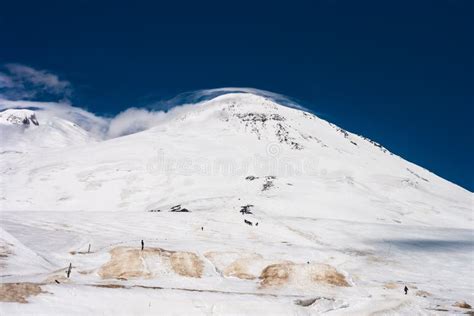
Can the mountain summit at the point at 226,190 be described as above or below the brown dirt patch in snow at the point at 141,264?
above

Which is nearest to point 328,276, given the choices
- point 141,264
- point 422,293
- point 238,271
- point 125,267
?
point 422,293

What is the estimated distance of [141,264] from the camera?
3183cm

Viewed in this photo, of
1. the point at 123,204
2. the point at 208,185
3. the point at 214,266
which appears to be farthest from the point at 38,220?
the point at 208,185

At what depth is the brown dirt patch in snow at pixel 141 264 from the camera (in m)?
30.3

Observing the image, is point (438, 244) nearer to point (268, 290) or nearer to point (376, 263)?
point (376, 263)

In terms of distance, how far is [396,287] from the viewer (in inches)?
1355

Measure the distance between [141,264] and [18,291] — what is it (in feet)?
47.9

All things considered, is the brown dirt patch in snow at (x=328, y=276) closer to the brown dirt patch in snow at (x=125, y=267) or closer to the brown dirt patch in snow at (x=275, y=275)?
the brown dirt patch in snow at (x=275, y=275)

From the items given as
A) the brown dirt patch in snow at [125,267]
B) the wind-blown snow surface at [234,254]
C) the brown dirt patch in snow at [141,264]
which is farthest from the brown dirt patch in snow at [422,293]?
the brown dirt patch in snow at [125,267]

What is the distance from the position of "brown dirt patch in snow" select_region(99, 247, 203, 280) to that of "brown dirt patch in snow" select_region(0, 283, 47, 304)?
11.0 m

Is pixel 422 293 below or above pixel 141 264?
below

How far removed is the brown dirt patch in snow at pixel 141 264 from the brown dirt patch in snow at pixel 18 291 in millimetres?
10959

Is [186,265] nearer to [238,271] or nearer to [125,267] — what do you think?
[238,271]

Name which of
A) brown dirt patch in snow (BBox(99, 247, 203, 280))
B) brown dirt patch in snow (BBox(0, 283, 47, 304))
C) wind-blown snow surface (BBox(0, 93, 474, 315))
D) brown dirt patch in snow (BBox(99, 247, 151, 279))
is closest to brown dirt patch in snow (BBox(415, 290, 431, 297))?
wind-blown snow surface (BBox(0, 93, 474, 315))
